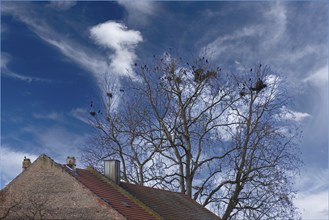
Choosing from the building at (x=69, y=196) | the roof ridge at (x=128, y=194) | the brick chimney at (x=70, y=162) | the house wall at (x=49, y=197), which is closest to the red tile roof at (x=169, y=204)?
the building at (x=69, y=196)

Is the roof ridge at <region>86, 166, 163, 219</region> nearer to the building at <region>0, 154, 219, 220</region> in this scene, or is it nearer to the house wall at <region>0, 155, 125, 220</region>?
the building at <region>0, 154, 219, 220</region>

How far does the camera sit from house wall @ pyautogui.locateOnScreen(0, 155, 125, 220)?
73.6 ft

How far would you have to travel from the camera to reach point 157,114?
38000 mm

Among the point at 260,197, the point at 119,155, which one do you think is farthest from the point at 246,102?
the point at 119,155

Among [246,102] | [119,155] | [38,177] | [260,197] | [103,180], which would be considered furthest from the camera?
[119,155]

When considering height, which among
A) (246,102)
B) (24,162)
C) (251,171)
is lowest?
(24,162)

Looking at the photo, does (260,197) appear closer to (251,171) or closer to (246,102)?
(251,171)

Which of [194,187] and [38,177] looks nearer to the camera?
[38,177]

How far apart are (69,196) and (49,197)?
1.07 m

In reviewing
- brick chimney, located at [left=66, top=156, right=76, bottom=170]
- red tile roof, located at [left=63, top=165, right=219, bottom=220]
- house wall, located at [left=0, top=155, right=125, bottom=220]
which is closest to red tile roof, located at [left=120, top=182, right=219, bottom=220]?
red tile roof, located at [left=63, top=165, right=219, bottom=220]

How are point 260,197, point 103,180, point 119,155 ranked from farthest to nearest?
point 119,155 → point 260,197 → point 103,180

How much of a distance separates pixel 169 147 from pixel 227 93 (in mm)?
5606

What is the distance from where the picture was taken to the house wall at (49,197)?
73.6 feet

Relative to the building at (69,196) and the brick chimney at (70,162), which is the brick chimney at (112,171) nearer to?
the building at (69,196)
